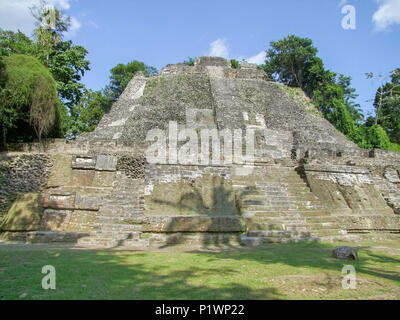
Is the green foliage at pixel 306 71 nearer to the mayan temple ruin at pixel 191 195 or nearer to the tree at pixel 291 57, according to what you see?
the tree at pixel 291 57

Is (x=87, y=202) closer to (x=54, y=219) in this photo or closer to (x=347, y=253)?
(x=54, y=219)

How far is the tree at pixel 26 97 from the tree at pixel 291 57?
2528cm

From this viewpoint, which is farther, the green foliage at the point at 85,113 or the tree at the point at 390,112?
the tree at the point at 390,112

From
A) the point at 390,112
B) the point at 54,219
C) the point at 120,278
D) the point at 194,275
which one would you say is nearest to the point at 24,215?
the point at 54,219

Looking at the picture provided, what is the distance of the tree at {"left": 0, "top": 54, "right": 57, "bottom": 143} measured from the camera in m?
10.6

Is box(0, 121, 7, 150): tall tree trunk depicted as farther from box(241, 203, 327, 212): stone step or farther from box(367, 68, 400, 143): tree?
box(367, 68, 400, 143): tree

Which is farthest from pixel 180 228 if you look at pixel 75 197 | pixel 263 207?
pixel 75 197

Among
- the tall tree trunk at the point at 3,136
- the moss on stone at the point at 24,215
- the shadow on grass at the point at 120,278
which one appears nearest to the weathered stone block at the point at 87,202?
the moss on stone at the point at 24,215

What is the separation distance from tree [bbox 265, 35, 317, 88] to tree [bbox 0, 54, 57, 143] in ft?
82.9

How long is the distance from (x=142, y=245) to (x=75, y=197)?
2.33 m

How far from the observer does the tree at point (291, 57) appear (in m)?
30.6

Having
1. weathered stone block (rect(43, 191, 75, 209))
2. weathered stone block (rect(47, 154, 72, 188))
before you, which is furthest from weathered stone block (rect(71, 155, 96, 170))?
weathered stone block (rect(43, 191, 75, 209))
